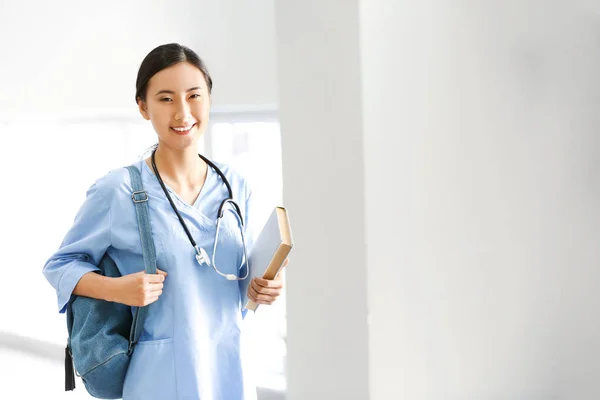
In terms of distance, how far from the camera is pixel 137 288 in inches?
51.3

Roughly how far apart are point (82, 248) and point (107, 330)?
0.50 ft

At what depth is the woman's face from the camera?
1384 millimetres

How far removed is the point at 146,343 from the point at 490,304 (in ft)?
3.70

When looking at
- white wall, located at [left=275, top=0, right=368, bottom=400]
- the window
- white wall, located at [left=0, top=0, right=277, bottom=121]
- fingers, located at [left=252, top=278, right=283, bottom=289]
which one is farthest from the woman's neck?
the window

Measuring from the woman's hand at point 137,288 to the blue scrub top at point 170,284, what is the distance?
56mm

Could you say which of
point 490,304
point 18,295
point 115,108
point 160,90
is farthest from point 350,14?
point 18,295

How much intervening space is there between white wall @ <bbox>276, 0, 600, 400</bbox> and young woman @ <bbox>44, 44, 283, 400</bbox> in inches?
19.9

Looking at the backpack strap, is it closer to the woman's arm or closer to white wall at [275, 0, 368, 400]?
the woman's arm

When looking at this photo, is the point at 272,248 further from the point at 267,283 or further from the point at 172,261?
the point at 172,261

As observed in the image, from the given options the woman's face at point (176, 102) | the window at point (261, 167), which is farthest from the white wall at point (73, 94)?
the woman's face at point (176, 102)

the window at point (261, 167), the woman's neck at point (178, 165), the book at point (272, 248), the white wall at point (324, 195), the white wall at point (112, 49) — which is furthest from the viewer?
the window at point (261, 167)

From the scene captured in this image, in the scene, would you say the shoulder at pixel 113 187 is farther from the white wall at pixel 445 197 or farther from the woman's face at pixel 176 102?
the white wall at pixel 445 197

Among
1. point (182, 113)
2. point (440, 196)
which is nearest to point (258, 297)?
point (182, 113)

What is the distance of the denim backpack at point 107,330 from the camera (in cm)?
136
